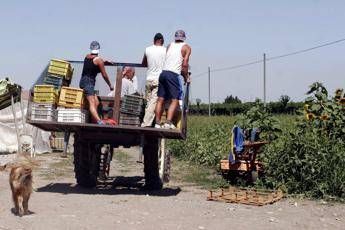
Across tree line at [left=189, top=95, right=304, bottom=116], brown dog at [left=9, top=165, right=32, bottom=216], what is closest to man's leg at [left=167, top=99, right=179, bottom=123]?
brown dog at [left=9, top=165, right=32, bottom=216]

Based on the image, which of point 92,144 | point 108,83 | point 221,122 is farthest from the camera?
point 221,122

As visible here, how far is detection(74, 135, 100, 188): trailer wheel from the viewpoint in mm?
11859

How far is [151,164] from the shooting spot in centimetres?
1220

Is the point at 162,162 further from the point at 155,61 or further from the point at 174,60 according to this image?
the point at 174,60

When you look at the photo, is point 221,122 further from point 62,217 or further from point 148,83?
point 62,217

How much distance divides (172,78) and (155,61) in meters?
0.78

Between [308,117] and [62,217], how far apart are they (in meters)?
5.87

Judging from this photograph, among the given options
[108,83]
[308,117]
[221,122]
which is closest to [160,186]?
[108,83]

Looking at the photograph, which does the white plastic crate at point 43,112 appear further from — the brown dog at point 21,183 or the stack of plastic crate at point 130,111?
the brown dog at point 21,183

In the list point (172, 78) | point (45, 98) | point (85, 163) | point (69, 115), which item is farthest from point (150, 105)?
point (85, 163)

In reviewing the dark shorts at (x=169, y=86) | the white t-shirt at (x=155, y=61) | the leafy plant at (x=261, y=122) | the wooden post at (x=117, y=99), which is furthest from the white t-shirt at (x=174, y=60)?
the leafy plant at (x=261, y=122)

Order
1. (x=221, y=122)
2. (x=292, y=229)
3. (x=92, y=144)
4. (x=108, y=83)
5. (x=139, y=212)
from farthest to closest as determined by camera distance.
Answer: (x=221, y=122) < (x=92, y=144) < (x=108, y=83) < (x=139, y=212) < (x=292, y=229)

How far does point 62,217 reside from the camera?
8.77m

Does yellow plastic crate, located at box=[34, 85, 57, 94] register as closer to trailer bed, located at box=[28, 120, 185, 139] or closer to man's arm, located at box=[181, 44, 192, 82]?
trailer bed, located at box=[28, 120, 185, 139]
